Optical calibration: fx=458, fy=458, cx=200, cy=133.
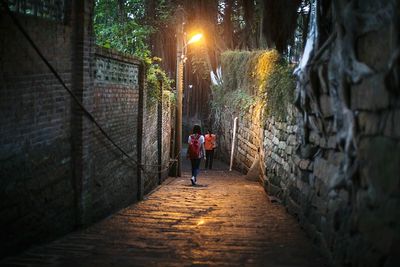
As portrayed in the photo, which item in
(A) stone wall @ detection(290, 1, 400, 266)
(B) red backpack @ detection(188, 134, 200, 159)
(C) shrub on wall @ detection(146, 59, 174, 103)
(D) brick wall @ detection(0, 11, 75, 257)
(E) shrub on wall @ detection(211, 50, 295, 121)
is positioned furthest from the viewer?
(B) red backpack @ detection(188, 134, 200, 159)

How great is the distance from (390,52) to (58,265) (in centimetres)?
408

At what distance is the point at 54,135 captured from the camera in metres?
6.39

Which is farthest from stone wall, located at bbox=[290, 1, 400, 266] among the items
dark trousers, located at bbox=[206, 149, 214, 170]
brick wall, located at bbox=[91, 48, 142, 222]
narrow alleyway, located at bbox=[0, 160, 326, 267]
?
dark trousers, located at bbox=[206, 149, 214, 170]

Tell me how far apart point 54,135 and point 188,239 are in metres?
2.42

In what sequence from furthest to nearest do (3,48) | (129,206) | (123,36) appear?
(123,36) → (129,206) → (3,48)

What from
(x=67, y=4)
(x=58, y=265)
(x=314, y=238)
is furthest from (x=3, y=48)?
(x=314, y=238)

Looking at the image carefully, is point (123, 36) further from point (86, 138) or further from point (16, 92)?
point (16, 92)

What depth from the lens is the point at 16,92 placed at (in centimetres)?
528

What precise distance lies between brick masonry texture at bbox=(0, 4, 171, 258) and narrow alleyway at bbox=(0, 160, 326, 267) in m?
0.34

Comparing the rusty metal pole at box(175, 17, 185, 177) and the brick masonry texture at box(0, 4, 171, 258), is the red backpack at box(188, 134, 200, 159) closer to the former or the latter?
the rusty metal pole at box(175, 17, 185, 177)

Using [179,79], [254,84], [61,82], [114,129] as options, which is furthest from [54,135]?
[254,84]

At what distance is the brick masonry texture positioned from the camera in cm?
519

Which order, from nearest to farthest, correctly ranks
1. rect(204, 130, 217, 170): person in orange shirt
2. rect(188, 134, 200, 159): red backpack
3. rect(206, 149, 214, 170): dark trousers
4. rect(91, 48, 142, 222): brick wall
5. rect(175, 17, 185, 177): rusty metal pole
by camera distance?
rect(91, 48, 142, 222): brick wall < rect(188, 134, 200, 159): red backpack < rect(175, 17, 185, 177): rusty metal pole < rect(204, 130, 217, 170): person in orange shirt < rect(206, 149, 214, 170): dark trousers

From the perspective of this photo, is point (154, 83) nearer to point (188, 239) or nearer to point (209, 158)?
point (188, 239)
